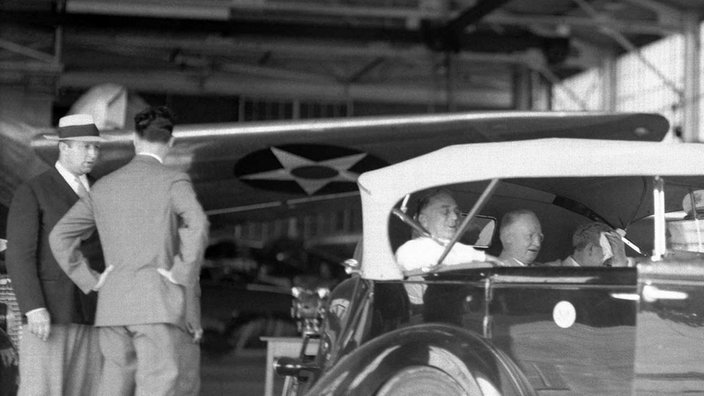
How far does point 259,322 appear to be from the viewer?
11.3m

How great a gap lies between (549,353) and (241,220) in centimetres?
726

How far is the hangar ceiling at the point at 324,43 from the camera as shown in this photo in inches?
629

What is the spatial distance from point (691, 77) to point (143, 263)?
17.5 metres

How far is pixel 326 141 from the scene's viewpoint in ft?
26.9

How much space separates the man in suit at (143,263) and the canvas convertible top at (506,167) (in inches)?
29.1

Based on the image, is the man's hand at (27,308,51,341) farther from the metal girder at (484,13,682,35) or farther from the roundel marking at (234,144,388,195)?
the metal girder at (484,13,682,35)

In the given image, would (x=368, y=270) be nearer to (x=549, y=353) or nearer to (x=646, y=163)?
(x=549, y=353)

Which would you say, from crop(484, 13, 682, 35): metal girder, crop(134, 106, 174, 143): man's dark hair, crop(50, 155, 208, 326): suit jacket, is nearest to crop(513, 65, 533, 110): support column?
crop(484, 13, 682, 35): metal girder

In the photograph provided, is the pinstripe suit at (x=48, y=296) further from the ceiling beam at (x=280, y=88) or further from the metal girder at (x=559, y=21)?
the ceiling beam at (x=280, y=88)

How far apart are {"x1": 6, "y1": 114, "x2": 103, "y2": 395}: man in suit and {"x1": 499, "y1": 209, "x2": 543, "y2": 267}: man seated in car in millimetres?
1824

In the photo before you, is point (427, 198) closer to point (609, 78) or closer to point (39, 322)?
point (39, 322)

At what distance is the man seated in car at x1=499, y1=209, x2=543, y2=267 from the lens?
4.38 metres

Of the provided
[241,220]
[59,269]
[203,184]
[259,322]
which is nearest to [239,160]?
[203,184]

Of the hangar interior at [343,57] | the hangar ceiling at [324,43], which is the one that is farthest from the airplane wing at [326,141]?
the hangar ceiling at [324,43]
